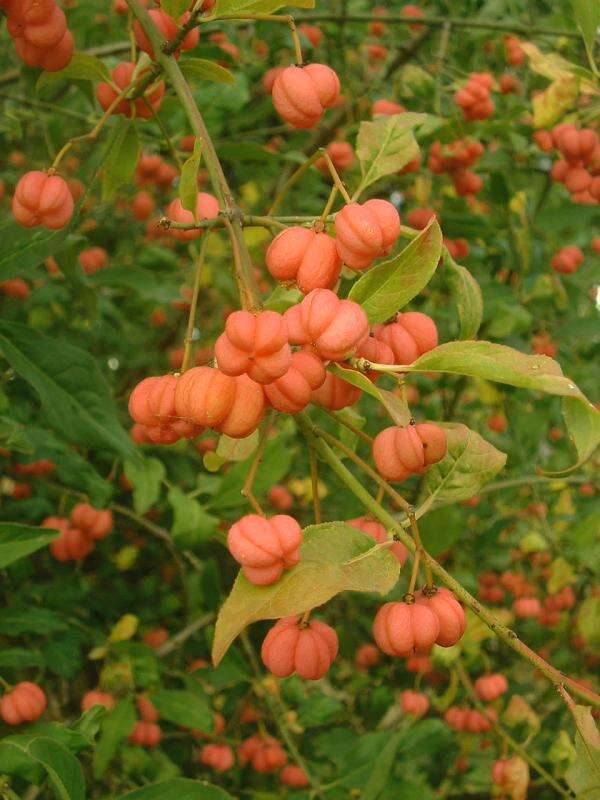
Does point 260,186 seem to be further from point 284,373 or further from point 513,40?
point 284,373

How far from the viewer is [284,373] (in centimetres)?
90

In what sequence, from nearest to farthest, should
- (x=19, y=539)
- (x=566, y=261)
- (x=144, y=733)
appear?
(x=19, y=539) → (x=144, y=733) → (x=566, y=261)

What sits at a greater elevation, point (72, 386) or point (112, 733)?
point (72, 386)

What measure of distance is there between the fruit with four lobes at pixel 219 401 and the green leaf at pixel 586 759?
0.47 metres

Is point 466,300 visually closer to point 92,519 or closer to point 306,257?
point 306,257

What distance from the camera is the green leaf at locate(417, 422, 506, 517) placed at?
3.79ft

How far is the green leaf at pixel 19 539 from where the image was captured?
1430 mm

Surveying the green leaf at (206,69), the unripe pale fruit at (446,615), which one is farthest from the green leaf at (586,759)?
the green leaf at (206,69)

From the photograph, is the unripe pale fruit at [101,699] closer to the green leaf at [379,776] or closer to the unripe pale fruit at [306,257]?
the green leaf at [379,776]

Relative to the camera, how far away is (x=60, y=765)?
1.26 m

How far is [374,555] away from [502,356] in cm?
27

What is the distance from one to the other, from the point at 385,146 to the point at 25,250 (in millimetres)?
718

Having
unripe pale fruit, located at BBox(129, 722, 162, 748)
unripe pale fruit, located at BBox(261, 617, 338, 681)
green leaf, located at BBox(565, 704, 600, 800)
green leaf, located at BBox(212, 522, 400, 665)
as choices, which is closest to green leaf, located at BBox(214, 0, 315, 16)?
green leaf, located at BBox(212, 522, 400, 665)

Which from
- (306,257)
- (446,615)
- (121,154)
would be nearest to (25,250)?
(121,154)
